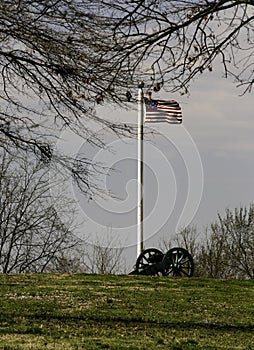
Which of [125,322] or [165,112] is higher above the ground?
[165,112]

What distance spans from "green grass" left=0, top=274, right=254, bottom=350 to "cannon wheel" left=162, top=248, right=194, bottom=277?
221 centimetres

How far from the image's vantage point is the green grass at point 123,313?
10758 millimetres

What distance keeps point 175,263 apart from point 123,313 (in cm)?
967

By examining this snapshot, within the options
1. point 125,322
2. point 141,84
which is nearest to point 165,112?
point 125,322

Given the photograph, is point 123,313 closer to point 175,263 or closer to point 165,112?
point 175,263

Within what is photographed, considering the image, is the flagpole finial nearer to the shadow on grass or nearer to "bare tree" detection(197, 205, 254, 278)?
the shadow on grass

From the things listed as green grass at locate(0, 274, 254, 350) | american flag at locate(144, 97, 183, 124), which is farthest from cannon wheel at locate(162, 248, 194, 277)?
american flag at locate(144, 97, 183, 124)

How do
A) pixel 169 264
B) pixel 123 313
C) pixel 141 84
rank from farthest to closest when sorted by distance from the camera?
pixel 169 264, pixel 123 313, pixel 141 84

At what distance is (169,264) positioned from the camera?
23547 millimetres

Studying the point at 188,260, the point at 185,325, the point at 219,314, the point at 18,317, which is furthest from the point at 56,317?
the point at 188,260

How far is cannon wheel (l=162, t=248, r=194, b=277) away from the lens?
23.5m

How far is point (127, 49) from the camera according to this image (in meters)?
10.6

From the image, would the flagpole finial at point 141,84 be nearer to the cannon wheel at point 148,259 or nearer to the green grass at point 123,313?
the green grass at point 123,313

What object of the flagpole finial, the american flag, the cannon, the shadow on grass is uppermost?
the american flag
